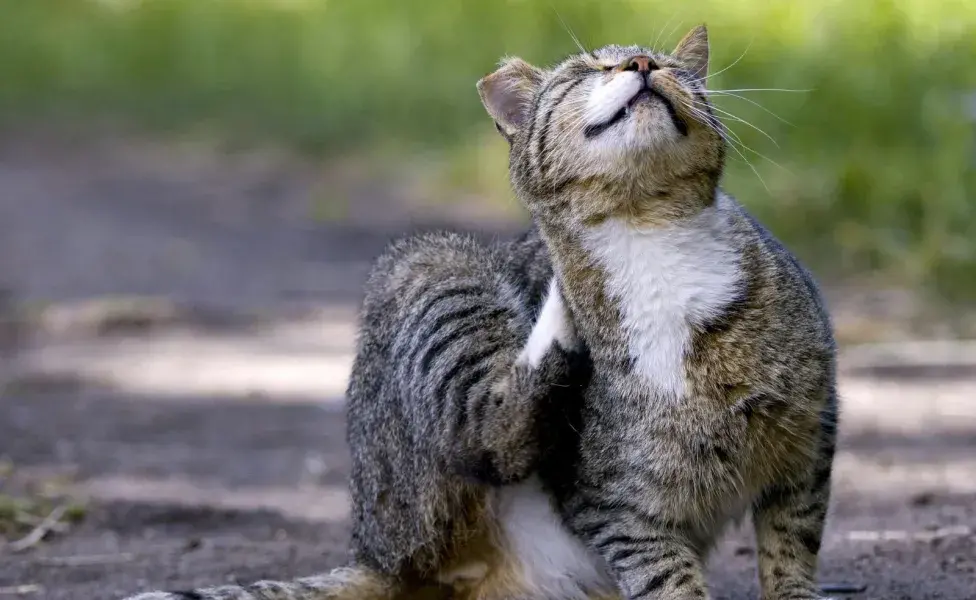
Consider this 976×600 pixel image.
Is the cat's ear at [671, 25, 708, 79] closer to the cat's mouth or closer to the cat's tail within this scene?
the cat's mouth

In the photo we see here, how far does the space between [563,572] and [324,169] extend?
34.4 feet

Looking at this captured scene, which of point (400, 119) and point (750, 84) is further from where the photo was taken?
point (400, 119)

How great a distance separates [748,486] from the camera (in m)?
3.74

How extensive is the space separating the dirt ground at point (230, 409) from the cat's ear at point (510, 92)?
134 cm

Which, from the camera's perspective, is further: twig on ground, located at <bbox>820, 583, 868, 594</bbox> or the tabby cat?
twig on ground, located at <bbox>820, 583, 868, 594</bbox>

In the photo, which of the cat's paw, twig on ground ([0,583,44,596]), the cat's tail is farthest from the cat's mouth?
twig on ground ([0,583,44,596])

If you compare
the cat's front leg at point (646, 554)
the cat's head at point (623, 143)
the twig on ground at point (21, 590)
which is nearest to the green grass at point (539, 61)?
the cat's head at point (623, 143)

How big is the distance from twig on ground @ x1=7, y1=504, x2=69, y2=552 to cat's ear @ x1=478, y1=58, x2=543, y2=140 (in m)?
2.42

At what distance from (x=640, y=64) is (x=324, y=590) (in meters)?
1.69

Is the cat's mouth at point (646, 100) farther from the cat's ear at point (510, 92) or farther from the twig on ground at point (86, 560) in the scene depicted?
the twig on ground at point (86, 560)

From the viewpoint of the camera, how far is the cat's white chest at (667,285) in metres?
3.71

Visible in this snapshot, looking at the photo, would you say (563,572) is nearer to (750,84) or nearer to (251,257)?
(750,84)

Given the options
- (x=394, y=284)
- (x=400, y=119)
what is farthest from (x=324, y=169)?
(x=394, y=284)

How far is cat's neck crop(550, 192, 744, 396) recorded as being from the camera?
3.71m
